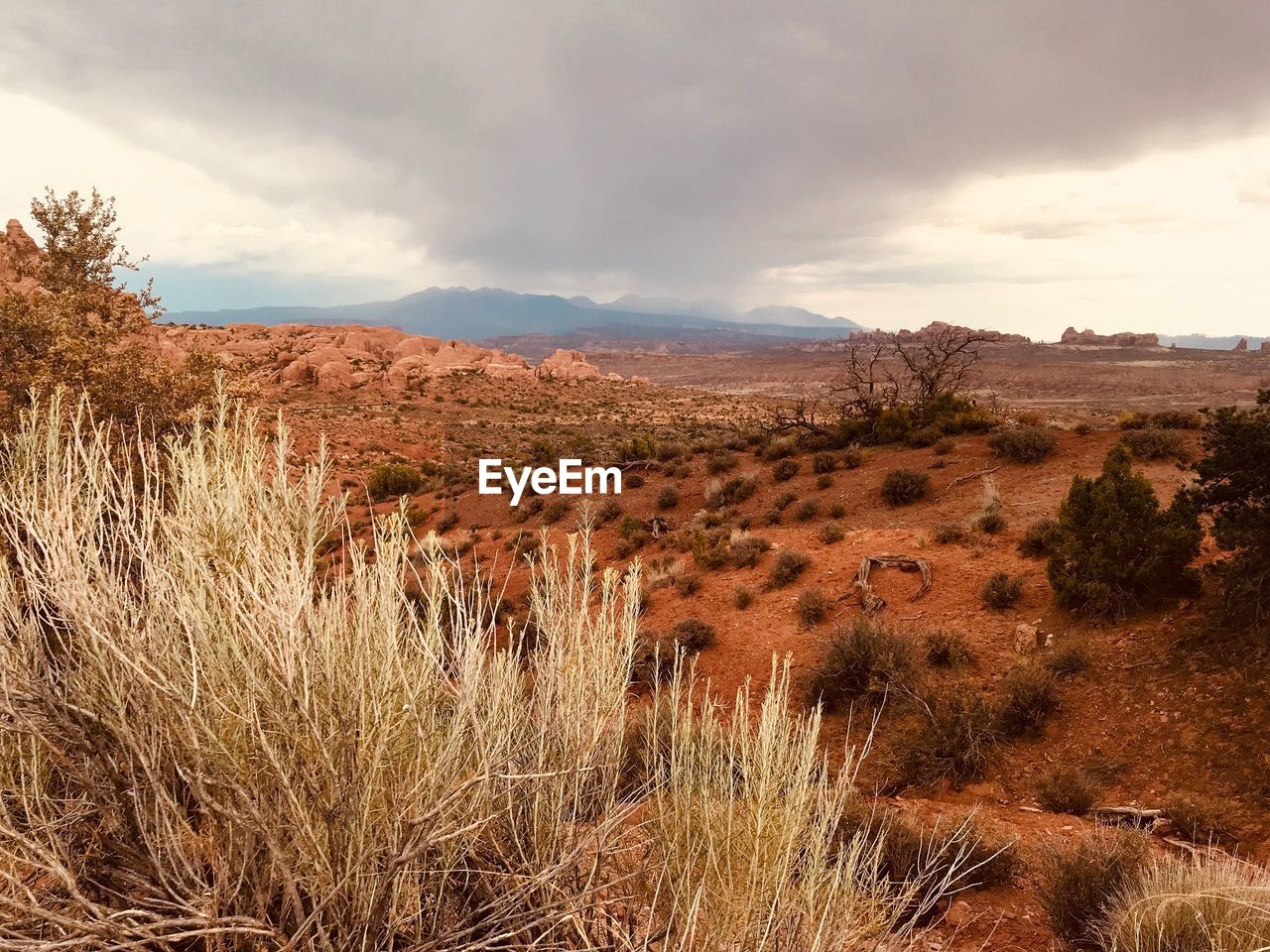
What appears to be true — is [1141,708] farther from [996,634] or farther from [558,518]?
[558,518]

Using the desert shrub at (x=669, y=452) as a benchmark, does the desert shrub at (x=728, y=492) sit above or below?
below

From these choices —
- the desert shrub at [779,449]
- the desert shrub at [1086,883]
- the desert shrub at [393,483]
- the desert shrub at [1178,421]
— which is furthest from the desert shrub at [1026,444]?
the desert shrub at [393,483]

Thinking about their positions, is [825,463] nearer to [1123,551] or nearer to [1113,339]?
[1123,551]

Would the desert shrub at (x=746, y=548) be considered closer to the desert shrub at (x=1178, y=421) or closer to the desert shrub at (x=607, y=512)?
the desert shrub at (x=607, y=512)

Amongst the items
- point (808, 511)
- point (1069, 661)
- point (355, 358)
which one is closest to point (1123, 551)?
point (1069, 661)

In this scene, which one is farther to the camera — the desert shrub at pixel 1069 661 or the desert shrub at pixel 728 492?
the desert shrub at pixel 728 492

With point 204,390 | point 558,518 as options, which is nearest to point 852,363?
point 558,518

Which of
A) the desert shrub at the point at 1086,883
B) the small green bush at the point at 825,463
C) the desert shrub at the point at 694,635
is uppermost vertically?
the small green bush at the point at 825,463
